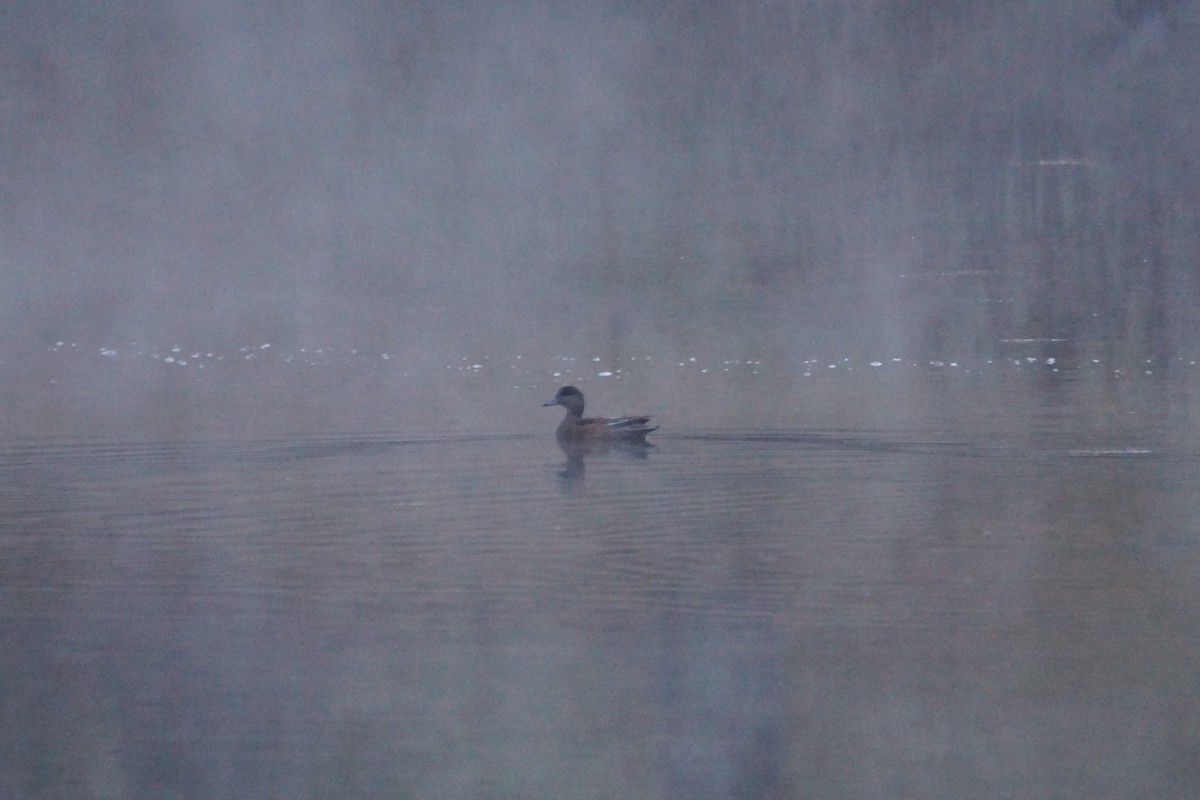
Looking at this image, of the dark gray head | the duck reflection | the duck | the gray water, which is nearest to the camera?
the gray water

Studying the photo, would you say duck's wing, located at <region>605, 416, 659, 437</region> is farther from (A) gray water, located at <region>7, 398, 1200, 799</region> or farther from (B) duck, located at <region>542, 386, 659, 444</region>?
(A) gray water, located at <region>7, 398, 1200, 799</region>

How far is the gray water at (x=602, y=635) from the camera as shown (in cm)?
449

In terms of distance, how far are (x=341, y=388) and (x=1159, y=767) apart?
1197 cm

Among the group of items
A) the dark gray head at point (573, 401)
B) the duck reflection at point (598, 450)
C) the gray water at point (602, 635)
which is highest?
the dark gray head at point (573, 401)

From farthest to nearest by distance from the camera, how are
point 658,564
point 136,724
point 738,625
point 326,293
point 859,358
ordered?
point 326,293 < point 859,358 < point 658,564 < point 738,625 < point 136,724

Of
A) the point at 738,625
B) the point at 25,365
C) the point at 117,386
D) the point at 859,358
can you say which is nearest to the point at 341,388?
the point at 117,386

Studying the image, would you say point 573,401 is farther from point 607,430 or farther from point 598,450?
point 598,450

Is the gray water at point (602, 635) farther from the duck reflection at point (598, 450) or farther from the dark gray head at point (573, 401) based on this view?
the dark gray head at point (573, 401)

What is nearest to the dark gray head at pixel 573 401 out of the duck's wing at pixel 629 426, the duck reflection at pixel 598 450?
the duck reflection at pixel 598 450

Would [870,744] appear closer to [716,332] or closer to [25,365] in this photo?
[25,365]

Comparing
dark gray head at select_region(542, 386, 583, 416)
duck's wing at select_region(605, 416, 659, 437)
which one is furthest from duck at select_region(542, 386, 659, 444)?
dark gray head at select_region(542, 386, 583, 416)

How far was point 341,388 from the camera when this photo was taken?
15.8 m

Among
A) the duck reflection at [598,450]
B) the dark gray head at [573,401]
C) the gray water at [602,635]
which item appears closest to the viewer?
the gray water at [602,635]

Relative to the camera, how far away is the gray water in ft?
14.7
